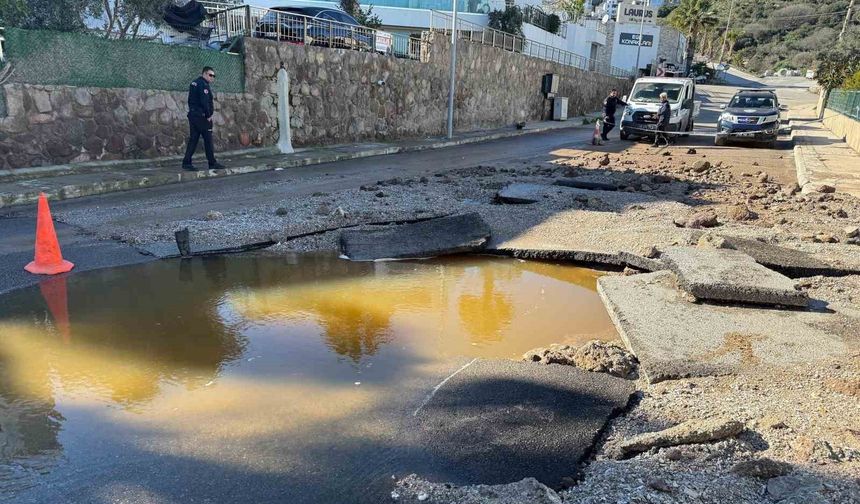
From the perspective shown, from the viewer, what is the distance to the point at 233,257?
6.68 meters

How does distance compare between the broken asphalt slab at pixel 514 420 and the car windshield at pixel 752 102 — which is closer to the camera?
the broken asphalt slab at pixel 514 420

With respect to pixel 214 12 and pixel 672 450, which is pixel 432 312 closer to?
pixel 672 450

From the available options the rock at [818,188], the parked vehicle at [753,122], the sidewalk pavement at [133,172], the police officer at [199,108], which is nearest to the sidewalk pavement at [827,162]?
the rock at [818,188]

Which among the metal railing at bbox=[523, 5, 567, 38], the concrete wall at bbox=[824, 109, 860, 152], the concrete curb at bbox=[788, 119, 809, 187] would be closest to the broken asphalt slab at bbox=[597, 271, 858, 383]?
the concrete curb at bbox=[788, 119, 809, 187]

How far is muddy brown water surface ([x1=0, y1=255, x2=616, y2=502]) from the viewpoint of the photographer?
3.00 metres

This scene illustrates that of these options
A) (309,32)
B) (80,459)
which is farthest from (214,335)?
(309,32)

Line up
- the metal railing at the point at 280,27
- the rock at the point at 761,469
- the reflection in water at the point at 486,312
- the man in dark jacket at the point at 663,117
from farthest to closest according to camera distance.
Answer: the man in dark jacket at the point at 663,117, the metal railing at the point at 280,27, the reflection in water at the point at 486,312, the rock at the point at 761,469

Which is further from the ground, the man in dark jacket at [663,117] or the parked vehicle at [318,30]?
the parked vehicle at [318,30]

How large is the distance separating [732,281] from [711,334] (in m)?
0.90

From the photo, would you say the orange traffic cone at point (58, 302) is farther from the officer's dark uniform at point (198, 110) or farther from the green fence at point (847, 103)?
the green fence at point (847, 103)

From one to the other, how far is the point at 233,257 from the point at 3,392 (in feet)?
10.1

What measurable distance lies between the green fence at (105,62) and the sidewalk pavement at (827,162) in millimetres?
12593

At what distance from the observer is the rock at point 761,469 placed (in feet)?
9.24

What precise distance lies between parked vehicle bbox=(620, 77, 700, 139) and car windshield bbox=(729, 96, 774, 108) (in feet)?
4.99
